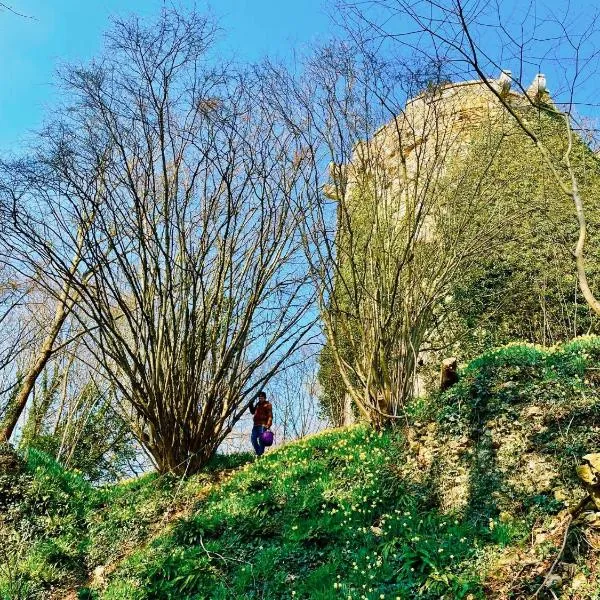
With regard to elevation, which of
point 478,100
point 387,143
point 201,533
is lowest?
point 201,533

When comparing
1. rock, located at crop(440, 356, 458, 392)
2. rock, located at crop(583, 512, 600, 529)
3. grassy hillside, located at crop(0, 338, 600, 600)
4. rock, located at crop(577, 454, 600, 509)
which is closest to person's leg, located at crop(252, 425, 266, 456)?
grassy hillside, located at crop(0, 338, 600, 600)

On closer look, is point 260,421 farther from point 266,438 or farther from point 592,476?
point 592,476

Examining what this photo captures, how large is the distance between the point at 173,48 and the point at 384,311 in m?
4.38

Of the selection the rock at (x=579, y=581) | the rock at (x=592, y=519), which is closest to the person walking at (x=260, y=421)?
A: the rock at (x=592, y=519)

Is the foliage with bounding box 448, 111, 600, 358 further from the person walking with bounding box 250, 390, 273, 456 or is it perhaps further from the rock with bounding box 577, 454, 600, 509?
the rock with bounding box 577, 454, 600, 509

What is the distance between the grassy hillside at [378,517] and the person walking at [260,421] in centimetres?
153

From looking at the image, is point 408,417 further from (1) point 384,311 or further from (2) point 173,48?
(2) point 173,48

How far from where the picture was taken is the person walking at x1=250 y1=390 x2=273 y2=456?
28.8 feet

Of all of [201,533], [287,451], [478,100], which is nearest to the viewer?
[201,533]

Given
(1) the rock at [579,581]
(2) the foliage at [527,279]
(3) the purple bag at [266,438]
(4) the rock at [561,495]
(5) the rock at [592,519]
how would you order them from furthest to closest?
(2) the foliage at [527,279], (3) the purple bag at [266,438], (4) the rock at [561,495], (5) the rock at [592,519], (1) the rock at [579,581]

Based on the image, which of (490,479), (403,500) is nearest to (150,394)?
(403,500)

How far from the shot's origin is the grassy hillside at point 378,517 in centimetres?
417

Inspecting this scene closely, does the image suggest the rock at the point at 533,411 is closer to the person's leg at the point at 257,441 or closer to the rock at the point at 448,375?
the rock at the point at 448,375

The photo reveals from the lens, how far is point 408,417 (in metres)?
6.67
